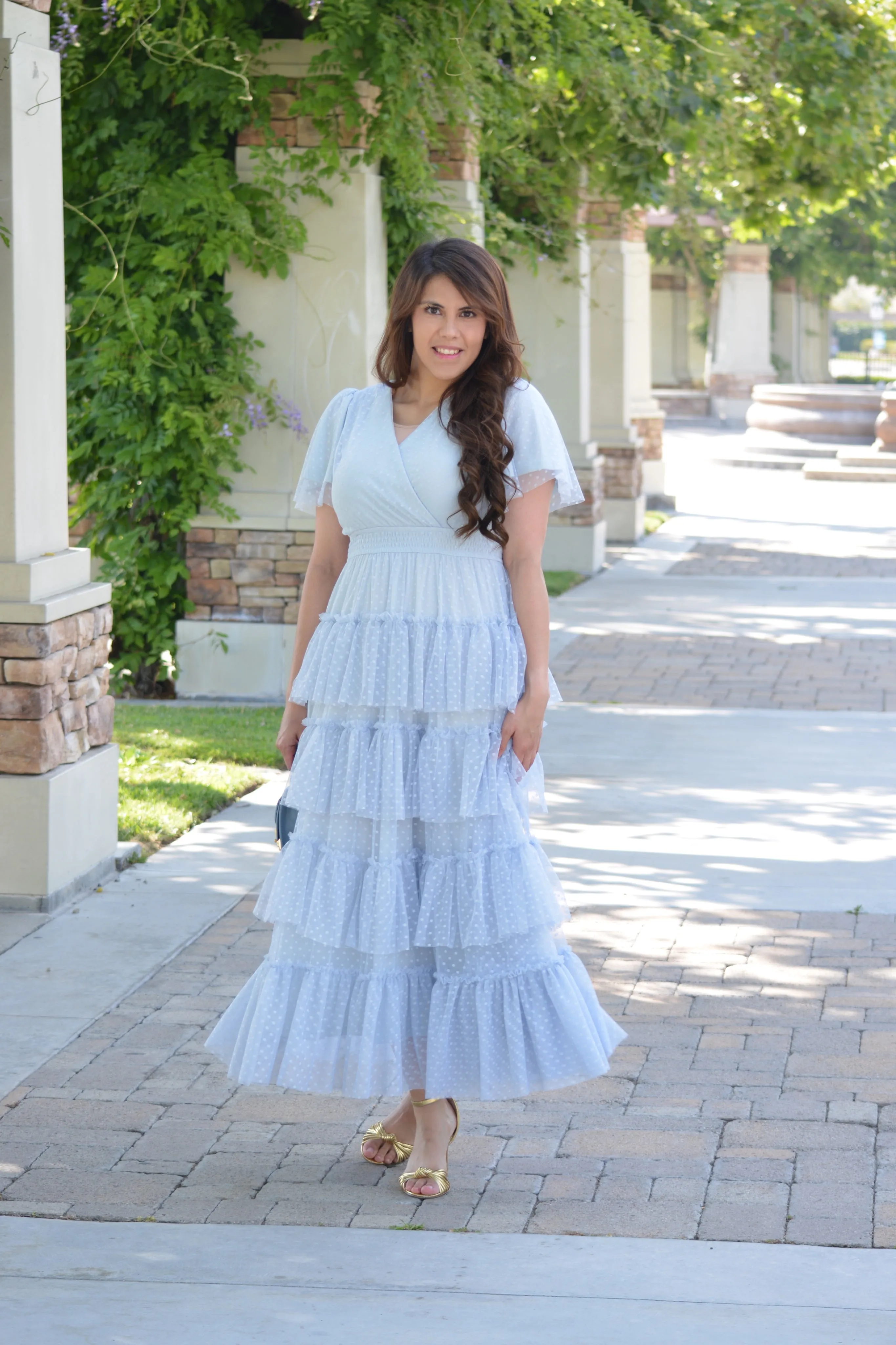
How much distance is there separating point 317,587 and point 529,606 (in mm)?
452

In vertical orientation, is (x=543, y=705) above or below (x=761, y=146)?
below

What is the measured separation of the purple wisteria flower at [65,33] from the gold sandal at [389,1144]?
4891mm

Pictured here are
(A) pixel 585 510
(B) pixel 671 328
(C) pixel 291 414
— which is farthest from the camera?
(B) pixel 671 328

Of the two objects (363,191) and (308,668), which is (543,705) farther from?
(363,191)

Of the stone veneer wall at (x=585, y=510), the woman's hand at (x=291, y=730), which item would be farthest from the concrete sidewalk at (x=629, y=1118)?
the stone veneer wall at (x=585, y=510)

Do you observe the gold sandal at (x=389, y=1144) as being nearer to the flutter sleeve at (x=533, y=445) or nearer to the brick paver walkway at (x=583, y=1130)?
the brick paver walkway at (x=583, y=1130)

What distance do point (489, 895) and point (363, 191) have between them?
19.8 feet

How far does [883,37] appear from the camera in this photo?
12.2 metres

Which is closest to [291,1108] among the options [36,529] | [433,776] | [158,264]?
[433,776]

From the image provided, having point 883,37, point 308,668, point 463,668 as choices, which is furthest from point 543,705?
point 883,37

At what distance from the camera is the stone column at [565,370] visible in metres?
14.3

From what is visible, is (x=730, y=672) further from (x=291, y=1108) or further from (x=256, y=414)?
(x=291, y=1108)

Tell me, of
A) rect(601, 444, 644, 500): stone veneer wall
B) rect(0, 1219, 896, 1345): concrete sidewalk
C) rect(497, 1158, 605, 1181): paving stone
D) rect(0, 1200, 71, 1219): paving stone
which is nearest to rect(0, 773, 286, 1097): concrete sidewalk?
rect(0, 1200, 71, 1219): paving stone

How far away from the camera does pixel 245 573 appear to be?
30.2 ft
